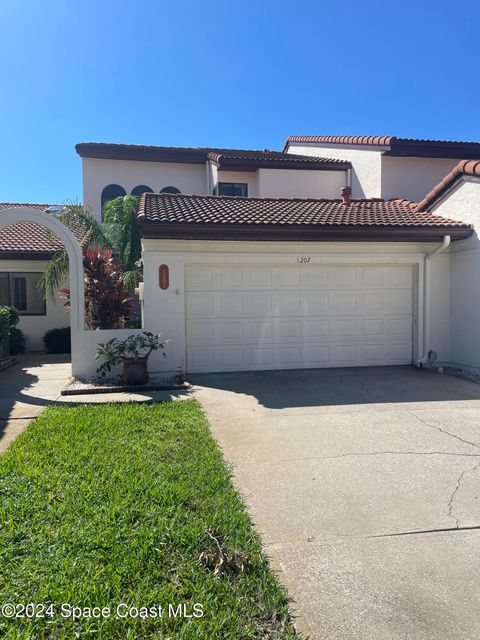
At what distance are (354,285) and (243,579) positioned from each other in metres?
8.36

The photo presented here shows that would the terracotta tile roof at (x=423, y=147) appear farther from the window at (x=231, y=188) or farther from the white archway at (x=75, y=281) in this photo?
the white archway at (x=75, y=281)

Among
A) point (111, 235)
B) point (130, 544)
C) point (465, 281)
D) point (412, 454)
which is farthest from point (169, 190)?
point (130, 544)

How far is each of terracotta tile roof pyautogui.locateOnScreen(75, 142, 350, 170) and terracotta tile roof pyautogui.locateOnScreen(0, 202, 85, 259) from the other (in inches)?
146

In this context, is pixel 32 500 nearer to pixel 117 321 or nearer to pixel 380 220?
pixel 117 321

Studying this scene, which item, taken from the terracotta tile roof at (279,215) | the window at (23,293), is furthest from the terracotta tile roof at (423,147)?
the window at (23,293)

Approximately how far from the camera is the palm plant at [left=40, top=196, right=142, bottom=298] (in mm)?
13656

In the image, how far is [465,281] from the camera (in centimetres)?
1018

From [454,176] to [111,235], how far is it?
9578 millimetres

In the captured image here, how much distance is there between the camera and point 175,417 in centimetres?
663

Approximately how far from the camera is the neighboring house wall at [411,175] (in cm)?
1493

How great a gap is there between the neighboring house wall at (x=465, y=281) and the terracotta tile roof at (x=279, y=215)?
11.7 inches

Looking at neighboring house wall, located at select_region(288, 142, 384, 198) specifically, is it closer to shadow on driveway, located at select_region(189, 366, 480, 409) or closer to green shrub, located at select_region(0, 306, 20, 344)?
shadow on driveway, located at select_region(189, 366, 480, 409)

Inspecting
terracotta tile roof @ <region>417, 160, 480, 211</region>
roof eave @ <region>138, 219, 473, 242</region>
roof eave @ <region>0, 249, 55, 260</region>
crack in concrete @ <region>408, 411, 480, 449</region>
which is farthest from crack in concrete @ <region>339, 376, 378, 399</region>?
roof eave @ <region>0, 249, 55, 260</region>

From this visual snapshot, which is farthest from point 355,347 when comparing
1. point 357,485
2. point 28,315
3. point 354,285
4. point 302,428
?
point 28,315
